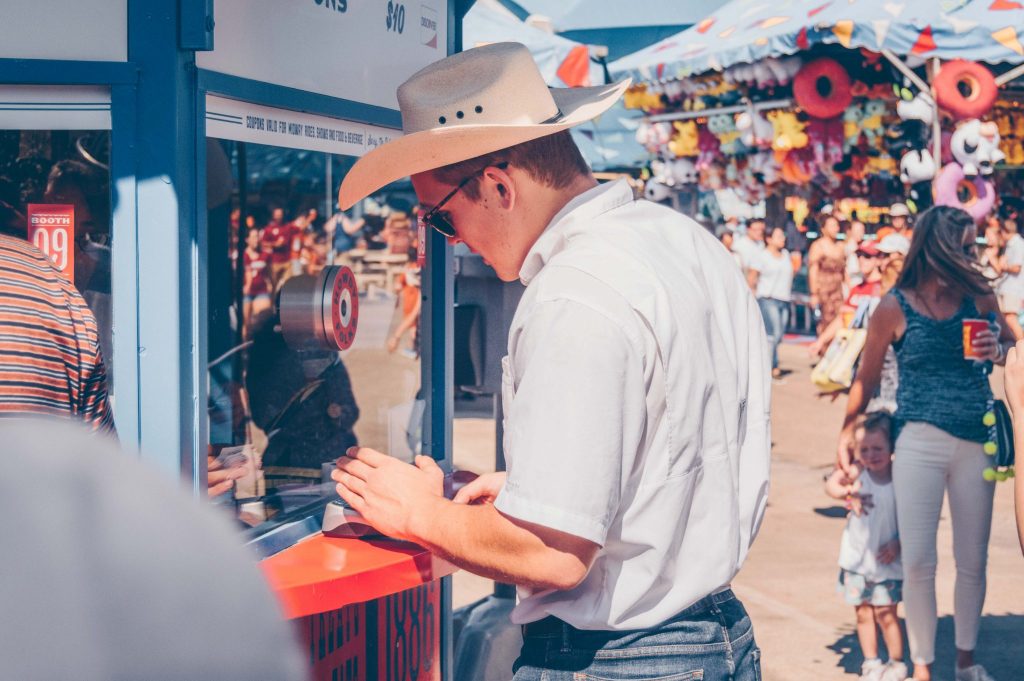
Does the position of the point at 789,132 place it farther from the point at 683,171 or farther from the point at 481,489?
the point at 481,489

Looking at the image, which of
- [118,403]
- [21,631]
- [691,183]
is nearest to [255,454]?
[118,403]

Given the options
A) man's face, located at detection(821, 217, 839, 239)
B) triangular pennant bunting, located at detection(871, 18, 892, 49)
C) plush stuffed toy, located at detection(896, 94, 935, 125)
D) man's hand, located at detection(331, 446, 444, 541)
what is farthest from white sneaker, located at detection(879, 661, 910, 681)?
man's face, located at detection(821, 217, 839, 239)

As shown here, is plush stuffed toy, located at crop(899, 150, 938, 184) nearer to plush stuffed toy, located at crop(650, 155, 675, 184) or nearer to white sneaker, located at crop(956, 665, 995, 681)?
plush stuffed toy, located at crop(650, 155, 675, 184)

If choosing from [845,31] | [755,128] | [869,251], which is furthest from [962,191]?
[869,251]

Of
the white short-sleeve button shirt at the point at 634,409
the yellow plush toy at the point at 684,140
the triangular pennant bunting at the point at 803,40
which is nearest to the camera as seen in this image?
the white short-sleeve button shirt at the point at 634,409

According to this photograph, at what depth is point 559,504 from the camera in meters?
1.57

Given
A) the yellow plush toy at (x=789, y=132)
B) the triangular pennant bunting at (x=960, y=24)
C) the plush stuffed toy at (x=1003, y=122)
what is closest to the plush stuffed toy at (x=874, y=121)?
the yellow plush toy at (x=789, y=132)

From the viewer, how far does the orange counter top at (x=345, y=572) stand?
81.4 inches

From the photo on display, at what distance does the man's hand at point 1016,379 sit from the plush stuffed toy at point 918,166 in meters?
9.49

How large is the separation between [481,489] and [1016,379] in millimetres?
1169

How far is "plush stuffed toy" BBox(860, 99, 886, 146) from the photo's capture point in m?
12.5

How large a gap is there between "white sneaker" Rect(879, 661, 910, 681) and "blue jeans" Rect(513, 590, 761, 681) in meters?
2.84

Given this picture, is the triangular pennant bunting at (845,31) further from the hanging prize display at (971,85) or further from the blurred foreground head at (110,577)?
the blurred foreground head at (110,577)

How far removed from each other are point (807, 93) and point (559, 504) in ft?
38.9
